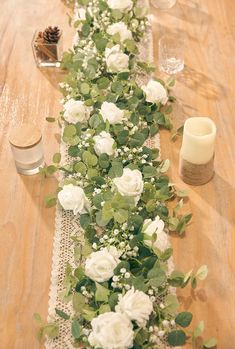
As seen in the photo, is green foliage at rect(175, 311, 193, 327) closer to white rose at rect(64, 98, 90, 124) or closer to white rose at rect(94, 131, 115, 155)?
white rose at rect(94, 131, 115, 155)

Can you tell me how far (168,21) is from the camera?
172cm

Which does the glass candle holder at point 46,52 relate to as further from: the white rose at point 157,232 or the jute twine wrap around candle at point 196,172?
the white rose at point 157,232

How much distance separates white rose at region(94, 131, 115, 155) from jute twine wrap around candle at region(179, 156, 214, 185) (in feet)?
Answer: 0.55

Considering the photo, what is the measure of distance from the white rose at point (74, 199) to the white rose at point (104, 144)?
127 mm

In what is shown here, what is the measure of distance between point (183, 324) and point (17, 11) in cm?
124

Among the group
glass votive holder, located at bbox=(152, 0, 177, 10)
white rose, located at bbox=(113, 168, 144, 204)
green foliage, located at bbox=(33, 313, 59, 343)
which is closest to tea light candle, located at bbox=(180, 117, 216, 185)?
white rose, located at bbox=(113, 168, 144, 204)

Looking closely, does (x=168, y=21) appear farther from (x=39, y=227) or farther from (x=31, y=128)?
(x=39, y=227)

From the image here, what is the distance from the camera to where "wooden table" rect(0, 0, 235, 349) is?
3.38 feet

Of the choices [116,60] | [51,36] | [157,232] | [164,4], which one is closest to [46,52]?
[51,36]

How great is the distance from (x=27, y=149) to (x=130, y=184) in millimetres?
273

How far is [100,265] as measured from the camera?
98 centimetres

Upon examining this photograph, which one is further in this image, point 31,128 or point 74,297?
point 31,128

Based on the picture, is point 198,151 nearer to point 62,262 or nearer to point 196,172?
point 196,172

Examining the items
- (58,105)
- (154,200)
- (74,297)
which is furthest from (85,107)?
(74,297)
